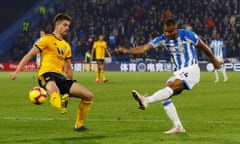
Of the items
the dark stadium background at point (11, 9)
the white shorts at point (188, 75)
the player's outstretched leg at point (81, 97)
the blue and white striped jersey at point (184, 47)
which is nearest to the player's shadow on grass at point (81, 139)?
the player's outstretched leg at point (81, 97)

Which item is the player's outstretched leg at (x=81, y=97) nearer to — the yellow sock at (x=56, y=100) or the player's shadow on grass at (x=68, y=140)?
the yellow sock at (x=56, y=100)

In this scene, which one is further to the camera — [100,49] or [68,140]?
[100,49]

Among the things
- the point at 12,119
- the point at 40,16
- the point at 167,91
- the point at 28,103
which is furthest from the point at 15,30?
the point at 167,91

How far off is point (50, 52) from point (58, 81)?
21.4 inches

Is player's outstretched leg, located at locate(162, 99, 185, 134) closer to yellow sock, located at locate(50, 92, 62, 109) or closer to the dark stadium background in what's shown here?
yellow sock, located at locate(50, 92, 62, 109)

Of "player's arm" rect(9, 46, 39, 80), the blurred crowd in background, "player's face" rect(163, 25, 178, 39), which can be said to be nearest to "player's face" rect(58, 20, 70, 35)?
"player's arm" rect(9, 46, 39, 80)

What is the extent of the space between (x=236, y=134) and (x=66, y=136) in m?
2.85

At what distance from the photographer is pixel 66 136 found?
10188mm

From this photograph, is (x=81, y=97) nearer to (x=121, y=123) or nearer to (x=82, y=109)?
(x=82, y=109)

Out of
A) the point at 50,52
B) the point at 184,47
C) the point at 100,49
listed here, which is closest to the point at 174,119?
the point at 184,47

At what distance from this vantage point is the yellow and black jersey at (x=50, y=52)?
1057cm

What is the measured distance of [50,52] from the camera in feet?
34.8

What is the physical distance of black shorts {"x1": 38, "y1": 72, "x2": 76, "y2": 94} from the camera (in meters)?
10.5

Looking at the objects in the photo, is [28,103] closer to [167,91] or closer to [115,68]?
[167,91]
